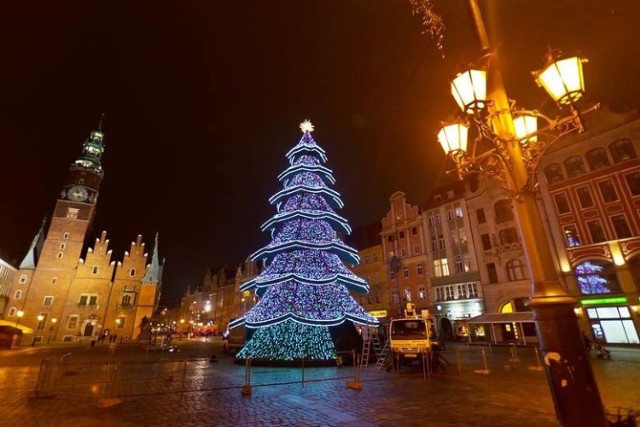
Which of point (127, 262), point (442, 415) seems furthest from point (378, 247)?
point (127, 262)

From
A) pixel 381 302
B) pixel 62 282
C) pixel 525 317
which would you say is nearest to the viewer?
pixel 525 317

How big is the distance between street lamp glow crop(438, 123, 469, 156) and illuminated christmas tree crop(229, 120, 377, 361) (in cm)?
1139

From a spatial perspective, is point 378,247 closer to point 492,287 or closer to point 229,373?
point 492,287

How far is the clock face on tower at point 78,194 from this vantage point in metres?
51.1

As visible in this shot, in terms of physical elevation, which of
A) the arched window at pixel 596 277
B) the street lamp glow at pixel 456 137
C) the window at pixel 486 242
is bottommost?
the street lamp glow at pixel 456 137

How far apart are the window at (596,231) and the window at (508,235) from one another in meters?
5.50

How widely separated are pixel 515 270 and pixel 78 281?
56621 mm

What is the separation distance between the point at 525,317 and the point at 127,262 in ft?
176

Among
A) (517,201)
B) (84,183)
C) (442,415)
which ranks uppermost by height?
(84,183)

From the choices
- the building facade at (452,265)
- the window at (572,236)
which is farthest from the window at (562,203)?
the building facade at (452,265)

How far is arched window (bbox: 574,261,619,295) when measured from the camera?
24.4m

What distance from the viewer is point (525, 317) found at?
24.1 m

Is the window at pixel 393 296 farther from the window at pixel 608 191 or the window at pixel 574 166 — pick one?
the window at pixel 608 191

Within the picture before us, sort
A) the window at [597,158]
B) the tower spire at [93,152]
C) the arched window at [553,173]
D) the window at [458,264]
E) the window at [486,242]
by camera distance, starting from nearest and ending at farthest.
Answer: the window at [597,158], the arched window at [553,173], the window at [486,242], the window at [458,264], the tower spire at [93,152]
